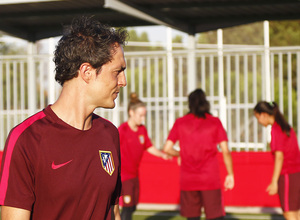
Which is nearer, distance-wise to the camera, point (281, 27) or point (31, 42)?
point (31, 42)

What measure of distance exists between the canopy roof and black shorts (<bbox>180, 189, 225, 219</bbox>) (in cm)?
361

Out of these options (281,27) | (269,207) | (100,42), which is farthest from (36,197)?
(281,27)

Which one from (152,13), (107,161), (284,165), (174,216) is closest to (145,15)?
(152,13)

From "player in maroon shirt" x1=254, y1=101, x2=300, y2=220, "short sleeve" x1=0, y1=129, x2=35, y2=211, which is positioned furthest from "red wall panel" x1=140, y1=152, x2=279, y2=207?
"short sleeve" x1=0, y1=129, x2=35, y2=211

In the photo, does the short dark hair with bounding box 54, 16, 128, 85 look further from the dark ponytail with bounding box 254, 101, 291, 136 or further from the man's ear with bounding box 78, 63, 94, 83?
the dark ponytail with bounding box 254, 101, 291, 136

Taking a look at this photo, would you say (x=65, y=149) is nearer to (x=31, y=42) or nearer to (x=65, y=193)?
(x=65, y=193)

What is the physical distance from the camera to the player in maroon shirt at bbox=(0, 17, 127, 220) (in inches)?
98.4

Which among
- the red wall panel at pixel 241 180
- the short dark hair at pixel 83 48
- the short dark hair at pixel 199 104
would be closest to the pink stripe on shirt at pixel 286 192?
the short dark hair at pixel 199 104

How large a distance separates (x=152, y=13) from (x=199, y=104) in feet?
13.1

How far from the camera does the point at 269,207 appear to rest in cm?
1065

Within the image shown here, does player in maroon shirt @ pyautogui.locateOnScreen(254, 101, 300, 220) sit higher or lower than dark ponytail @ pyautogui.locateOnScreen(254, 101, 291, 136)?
lower

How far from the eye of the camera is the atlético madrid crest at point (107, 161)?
280cm

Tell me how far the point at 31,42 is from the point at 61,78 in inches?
412

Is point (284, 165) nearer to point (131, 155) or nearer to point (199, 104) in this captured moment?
point (199, 104)
